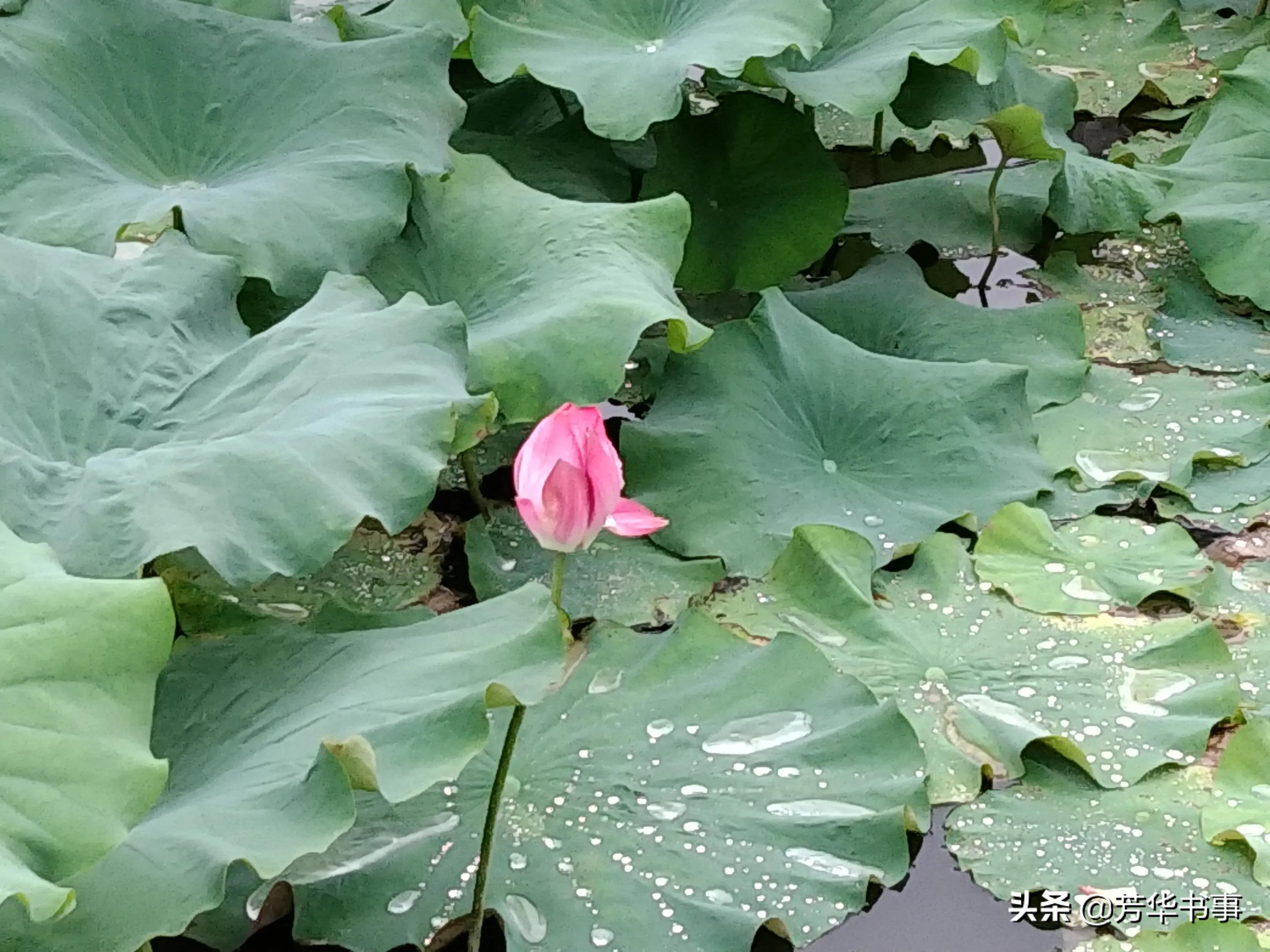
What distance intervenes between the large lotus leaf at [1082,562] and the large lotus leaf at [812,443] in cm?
6

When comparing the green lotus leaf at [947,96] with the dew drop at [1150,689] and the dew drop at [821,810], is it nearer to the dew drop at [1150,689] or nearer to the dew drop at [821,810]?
the dew drop at [1150,689]

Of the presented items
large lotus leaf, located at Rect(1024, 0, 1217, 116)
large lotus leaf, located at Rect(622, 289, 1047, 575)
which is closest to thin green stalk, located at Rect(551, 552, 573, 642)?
large lotus leaf, located at Rect(622, 289, 1047, 575)

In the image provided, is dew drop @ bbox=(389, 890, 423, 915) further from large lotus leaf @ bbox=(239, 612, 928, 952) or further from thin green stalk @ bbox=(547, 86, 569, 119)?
thin green stalk @ bbox=(547, 86, 569, 119)

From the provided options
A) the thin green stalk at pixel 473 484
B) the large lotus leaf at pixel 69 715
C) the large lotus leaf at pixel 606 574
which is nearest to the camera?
the large lotus leaf at pixel 69 715

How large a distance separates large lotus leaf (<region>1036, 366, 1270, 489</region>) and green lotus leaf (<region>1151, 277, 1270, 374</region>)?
35mm

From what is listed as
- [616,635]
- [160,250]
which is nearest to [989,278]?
[616,635]

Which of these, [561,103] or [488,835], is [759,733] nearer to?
[488,835]

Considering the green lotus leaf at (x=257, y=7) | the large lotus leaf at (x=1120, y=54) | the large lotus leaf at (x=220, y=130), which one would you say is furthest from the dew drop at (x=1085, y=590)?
the large lotus leaf at (x=1120, y=54)

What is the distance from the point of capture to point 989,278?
1942 mm

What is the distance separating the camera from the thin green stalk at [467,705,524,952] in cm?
93

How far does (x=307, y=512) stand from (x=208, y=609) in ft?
1.10

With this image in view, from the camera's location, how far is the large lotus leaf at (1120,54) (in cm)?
236

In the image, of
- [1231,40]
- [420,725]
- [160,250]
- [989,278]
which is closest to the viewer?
[420,725]

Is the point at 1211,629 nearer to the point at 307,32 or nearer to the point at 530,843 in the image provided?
the point at 530,843
